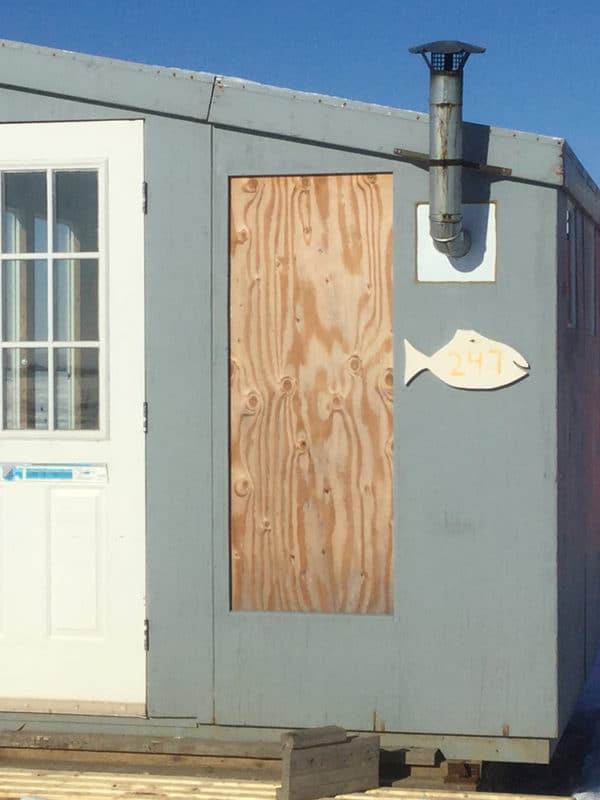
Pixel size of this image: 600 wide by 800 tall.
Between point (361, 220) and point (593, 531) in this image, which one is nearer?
point (361, 220)

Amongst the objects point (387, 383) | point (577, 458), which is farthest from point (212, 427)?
point (577, 458)

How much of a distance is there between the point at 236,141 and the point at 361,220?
0.69 meters

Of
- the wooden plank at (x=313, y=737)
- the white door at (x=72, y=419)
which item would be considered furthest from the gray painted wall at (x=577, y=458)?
the white door at (x=72, y=419)

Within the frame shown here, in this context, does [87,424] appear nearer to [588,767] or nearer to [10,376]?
[10,376]

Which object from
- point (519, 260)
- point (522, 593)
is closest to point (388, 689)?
point (522, 593)

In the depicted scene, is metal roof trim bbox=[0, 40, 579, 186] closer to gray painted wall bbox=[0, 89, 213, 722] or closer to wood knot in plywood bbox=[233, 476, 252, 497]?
gray painted wall bbox=[0, 89, 213, 722]

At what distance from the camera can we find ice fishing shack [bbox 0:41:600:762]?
5.77 metres

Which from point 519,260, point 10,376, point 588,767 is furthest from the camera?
point 588,767

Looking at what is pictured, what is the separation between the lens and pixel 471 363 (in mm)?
5805

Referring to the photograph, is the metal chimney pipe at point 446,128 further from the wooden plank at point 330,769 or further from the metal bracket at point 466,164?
the wooden plank at point 330,769

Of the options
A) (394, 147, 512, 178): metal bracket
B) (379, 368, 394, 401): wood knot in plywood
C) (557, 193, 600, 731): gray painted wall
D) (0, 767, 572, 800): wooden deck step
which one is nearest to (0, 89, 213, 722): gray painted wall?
(0, 767, 572, 800): wooden deck step

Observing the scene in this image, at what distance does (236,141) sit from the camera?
5.96 metres

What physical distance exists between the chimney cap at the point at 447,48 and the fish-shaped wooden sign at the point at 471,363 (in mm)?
1229

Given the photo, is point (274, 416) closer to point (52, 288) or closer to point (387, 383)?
point (387, 383)
